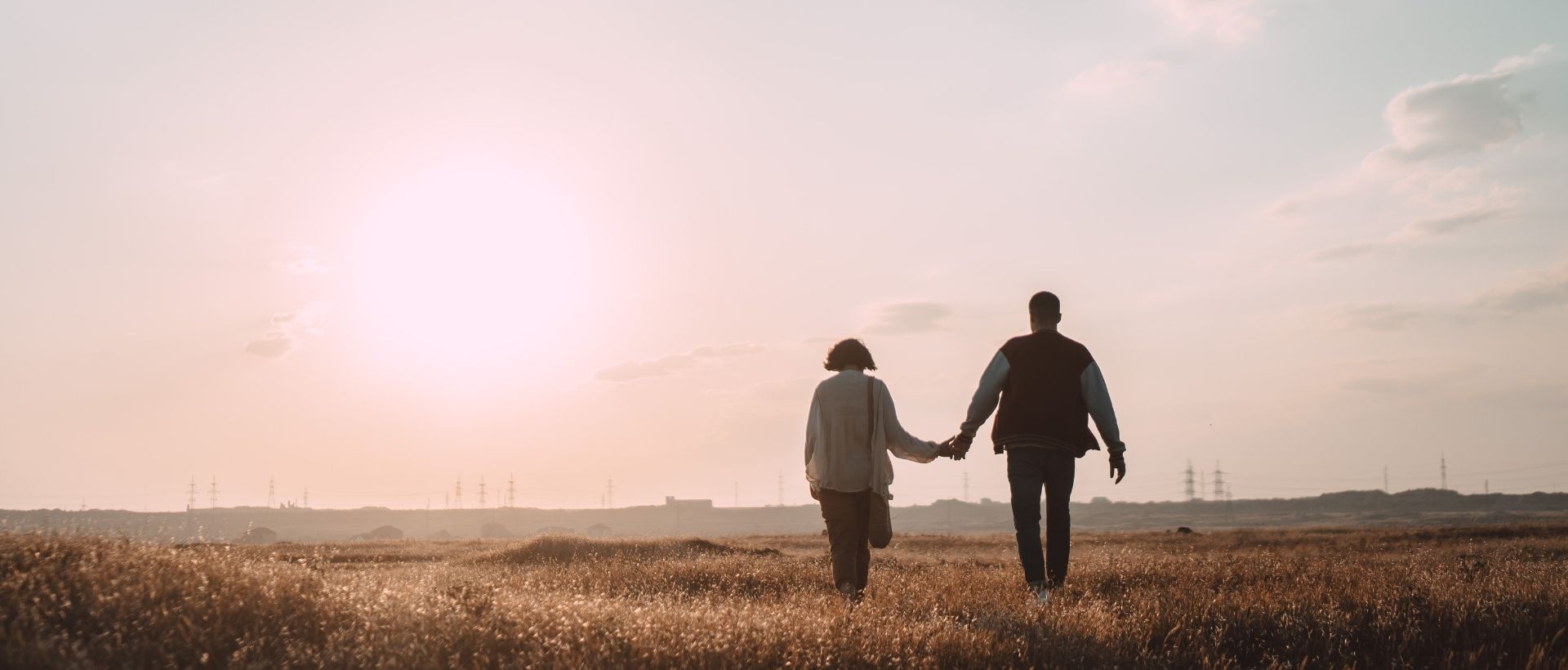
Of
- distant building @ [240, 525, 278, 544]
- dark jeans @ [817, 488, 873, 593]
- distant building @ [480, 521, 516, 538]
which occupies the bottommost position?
distant building @ [480, 521, 516, 538]

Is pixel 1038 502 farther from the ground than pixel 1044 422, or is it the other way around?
pixel 1044 422

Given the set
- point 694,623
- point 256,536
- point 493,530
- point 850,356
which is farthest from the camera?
point 493,530

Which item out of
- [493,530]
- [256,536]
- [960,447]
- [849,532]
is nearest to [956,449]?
[960,447]

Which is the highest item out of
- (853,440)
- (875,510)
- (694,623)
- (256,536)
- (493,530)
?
(853,440)

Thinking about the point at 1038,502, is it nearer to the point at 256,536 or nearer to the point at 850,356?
the point at 850,356

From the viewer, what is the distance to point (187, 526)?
6035mm

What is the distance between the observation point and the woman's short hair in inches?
354

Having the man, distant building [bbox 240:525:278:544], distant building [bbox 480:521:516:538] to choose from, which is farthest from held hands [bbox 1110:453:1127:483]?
distant building [bbox 480:521:516:538]

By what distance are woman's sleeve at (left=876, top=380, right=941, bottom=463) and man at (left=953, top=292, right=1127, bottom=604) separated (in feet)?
0.84

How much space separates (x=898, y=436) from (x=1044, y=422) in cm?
125

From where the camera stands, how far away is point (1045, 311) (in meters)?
8.75

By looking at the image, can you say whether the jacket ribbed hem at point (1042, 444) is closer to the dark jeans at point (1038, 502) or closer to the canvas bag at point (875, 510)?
the dark jeans at point (1038, 502)

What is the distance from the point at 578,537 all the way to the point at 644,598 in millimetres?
14036

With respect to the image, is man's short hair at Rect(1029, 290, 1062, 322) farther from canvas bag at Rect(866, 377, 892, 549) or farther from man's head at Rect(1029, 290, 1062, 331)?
canvas bag at Rect(866, 377, 892, 549)
